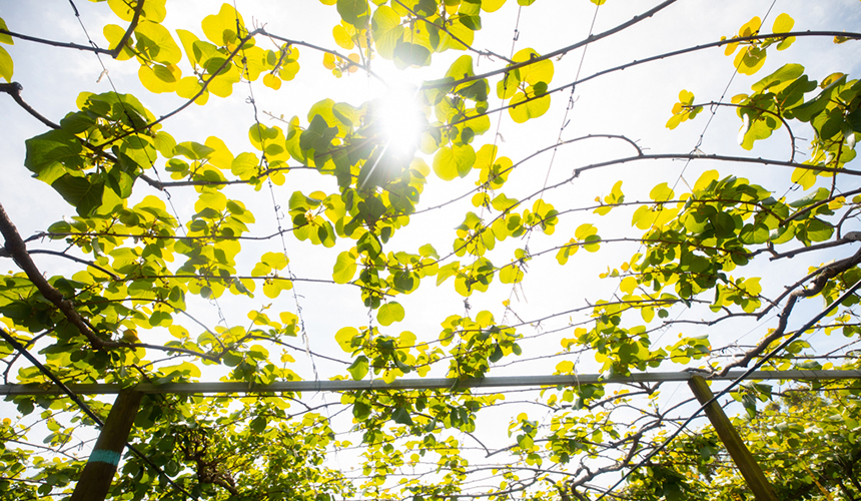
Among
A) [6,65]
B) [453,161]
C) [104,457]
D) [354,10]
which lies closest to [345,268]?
[453,161]

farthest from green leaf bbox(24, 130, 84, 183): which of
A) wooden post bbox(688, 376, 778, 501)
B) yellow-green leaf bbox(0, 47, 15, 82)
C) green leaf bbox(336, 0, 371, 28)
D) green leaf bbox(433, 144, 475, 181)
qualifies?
wooden post bbox(688, 376, 778, 501)

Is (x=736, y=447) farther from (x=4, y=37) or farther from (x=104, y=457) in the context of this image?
(x=4, y=37)

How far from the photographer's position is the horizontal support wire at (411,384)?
2.06m

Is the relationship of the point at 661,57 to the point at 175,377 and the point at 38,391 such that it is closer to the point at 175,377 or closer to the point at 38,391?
the point at 175,377

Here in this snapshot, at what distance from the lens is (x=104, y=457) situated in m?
1.79

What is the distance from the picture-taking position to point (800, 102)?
118 centimetres

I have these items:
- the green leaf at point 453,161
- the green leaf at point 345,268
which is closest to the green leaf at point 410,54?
the green leaf at point 453,161

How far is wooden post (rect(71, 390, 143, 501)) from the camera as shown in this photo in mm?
1688

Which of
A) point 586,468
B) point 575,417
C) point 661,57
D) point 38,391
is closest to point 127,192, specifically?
point 661,57

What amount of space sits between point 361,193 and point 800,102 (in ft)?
4.70

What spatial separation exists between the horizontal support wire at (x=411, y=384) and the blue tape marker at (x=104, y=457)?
318mm

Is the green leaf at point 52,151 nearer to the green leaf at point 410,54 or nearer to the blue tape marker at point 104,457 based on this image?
the green leaf at point 410,54

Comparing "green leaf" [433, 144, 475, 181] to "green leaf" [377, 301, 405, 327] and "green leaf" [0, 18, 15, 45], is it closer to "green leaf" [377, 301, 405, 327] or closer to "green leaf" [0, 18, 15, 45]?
"green leaf" [377, 301, 405, 327]

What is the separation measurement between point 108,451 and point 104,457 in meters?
0.03
